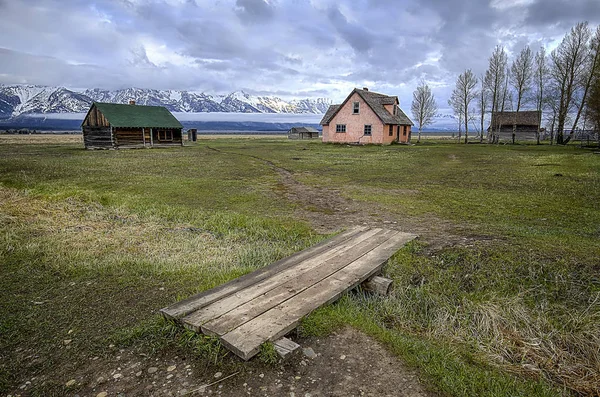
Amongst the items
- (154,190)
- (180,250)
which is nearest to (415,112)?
(154,190)

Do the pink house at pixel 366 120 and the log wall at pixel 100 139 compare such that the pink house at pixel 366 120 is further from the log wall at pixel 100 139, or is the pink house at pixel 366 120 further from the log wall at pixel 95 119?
the log wall at pixel 95 119

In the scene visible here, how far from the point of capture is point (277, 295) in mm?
4012

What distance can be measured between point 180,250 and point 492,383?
527 cm

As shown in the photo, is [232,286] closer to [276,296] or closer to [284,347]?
[276,296]

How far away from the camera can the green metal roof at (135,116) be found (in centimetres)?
3912

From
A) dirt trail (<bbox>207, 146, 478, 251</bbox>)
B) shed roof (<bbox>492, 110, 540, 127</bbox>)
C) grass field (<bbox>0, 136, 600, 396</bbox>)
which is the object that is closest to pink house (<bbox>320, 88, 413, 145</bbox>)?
shed roof (<bbox>492, 110, 540, 127</bbox>)

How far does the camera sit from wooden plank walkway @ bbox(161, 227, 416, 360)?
3316mm

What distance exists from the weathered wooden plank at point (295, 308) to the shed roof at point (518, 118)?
190ft

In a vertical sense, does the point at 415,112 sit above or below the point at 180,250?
above

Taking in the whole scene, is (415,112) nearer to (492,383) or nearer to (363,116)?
(363,116)

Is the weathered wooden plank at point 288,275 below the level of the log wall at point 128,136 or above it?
below

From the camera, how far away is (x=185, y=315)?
365cm

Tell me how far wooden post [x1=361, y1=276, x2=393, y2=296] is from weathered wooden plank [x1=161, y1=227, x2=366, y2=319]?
0.92 meters

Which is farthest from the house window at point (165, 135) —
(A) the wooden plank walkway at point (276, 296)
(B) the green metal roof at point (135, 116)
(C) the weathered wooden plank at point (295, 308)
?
(C) the weathered wooden plank at point (295, 308)
